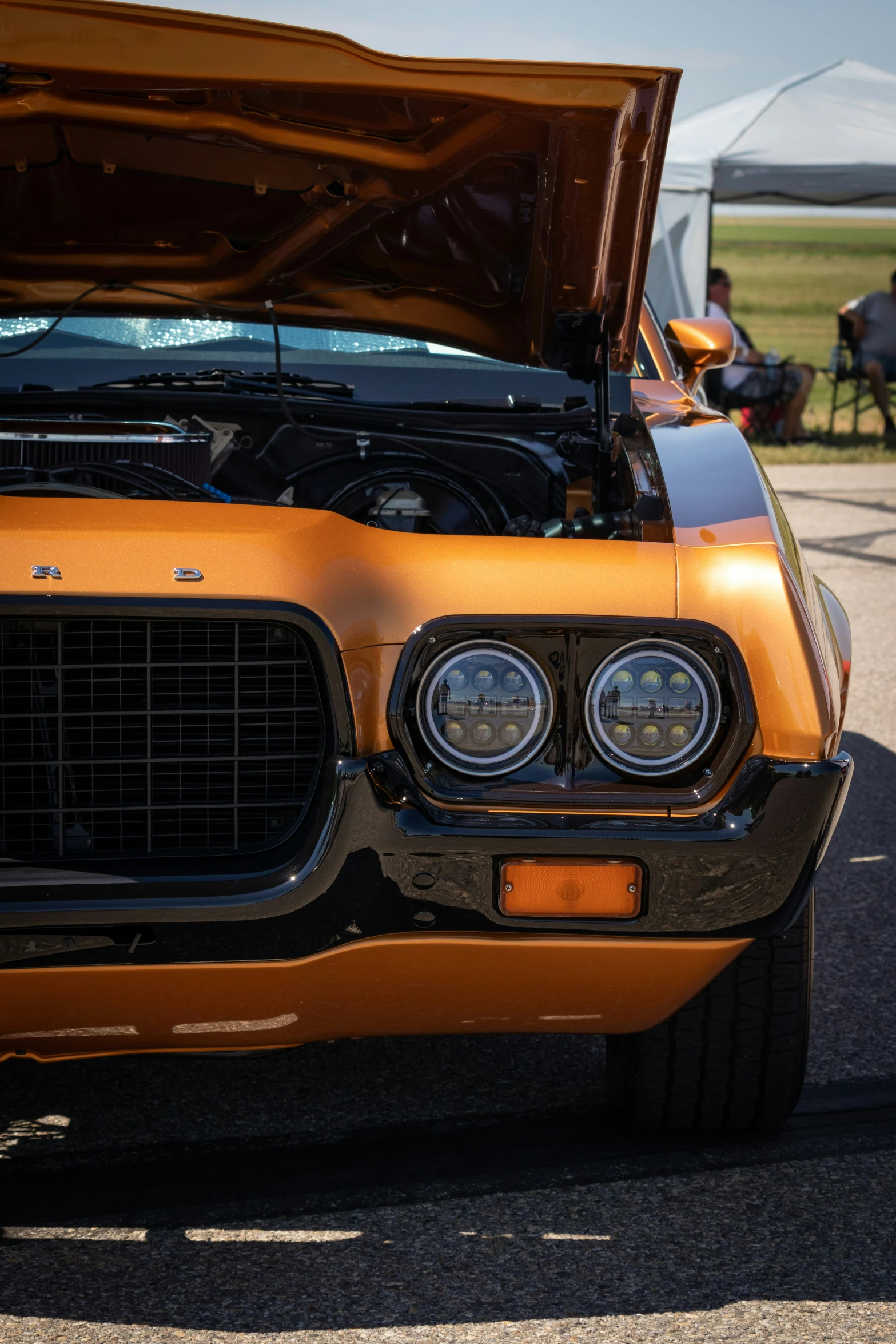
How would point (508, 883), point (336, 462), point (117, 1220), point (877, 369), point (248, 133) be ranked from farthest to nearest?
point (877, 369)
point (336, 462)
point (248, 133)
point (117, 1220)
point (508, 883)

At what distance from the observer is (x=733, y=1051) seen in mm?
1987

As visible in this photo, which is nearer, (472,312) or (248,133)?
(248,133)

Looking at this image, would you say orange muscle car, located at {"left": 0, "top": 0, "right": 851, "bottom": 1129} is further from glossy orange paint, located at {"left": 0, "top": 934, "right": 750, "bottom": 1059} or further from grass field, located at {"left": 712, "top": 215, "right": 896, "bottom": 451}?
grass field, located at {"left": 712, "top": 215, "right": 896, "bottom": 451}

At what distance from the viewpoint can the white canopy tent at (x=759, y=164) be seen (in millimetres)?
11719

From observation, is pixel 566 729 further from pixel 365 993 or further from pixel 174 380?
pixel 174 380

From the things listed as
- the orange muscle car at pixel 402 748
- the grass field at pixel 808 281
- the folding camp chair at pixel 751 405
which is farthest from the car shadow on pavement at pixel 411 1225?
the grass field at pixel 808 281

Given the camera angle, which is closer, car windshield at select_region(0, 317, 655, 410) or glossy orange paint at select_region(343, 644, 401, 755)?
glossy orange paint at select_region(343, 644, 401, 755)

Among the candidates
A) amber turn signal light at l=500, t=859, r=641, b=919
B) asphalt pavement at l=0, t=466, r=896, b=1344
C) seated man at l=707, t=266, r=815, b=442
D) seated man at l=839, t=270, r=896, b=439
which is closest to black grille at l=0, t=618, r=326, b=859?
amber turn signal light at l=500, t=859, r=641, b=919

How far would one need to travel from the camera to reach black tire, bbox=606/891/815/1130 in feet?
Answer: 6.36

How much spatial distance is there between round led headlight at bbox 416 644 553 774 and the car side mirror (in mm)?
1594

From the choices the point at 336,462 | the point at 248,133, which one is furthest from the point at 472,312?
the point at 248,133

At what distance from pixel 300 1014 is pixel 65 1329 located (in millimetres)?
487

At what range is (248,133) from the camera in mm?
2193

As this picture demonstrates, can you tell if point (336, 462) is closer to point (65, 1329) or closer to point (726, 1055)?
point (726, 1055)
